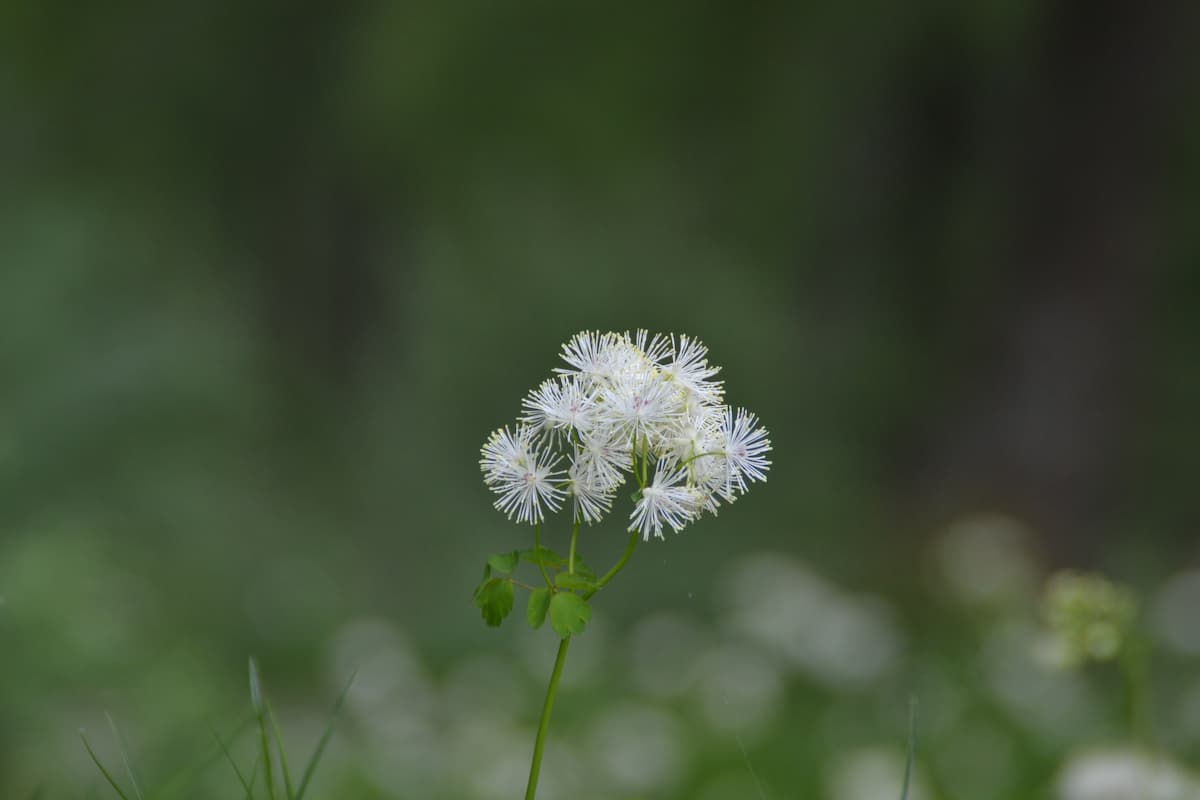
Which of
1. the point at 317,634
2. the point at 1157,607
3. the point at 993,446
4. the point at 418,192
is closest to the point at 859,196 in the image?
the point at 993,446

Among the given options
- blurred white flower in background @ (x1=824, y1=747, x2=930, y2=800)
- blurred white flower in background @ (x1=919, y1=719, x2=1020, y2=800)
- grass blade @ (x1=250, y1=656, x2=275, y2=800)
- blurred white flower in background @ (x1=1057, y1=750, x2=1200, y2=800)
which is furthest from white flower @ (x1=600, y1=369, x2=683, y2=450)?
blurred white flower in background @ (x1=919, y1=719, x2=1020, y2=800)

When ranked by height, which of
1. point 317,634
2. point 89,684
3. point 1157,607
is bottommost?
point 89,684

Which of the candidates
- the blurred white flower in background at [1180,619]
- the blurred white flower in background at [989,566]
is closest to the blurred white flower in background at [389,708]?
the blurred white flower in background at [989,566]

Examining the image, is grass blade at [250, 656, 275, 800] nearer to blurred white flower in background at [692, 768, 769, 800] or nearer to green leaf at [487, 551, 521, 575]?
green leaf at [487, 551, 521, 575]

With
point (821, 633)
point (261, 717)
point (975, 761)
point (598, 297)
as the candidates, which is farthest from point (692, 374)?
point (598, 297)

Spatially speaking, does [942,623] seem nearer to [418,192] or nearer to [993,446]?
[993,446]

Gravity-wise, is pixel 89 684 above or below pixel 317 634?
below
